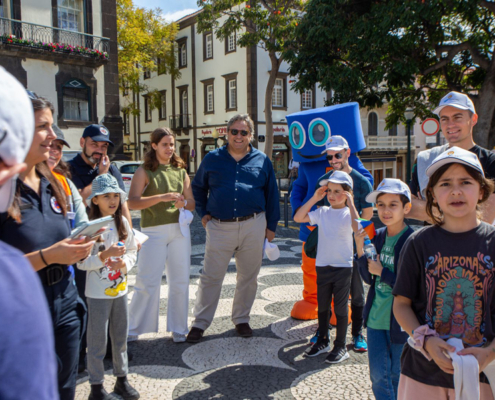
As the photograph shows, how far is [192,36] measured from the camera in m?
33.1

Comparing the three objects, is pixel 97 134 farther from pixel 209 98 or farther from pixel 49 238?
pixel 209 98

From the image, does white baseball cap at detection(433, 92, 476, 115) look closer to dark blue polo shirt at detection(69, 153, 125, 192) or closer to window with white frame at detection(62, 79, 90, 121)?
dark blue polo shirt at detection(69, 153, 125, 192)

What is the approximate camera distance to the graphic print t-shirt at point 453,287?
1.89 metres

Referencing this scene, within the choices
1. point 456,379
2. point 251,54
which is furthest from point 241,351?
point 251,54

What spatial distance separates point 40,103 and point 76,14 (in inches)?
879

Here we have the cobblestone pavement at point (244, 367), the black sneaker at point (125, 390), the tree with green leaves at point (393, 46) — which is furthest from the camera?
the tree with green leaves at point (393, 46)

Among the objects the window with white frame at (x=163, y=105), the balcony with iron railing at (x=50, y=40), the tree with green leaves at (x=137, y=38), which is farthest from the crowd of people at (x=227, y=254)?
the window with white frame at (x=163, y=105)

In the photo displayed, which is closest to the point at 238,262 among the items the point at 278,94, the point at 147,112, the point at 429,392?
the point at 429,392

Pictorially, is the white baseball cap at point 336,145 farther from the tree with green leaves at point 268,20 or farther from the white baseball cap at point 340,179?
the tree with green leaves at point 268,20

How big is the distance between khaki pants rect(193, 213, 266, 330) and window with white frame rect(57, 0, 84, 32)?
2059cm

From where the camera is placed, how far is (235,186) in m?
4.24

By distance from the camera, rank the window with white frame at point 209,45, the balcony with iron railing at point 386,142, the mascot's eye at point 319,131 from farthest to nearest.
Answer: the balcony with iron railing at point 386,142, the window with white frame at point 209,45, the mascot's eye at point 319,131

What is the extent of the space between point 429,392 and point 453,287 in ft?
1.45

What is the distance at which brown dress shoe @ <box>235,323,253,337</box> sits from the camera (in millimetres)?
4223
